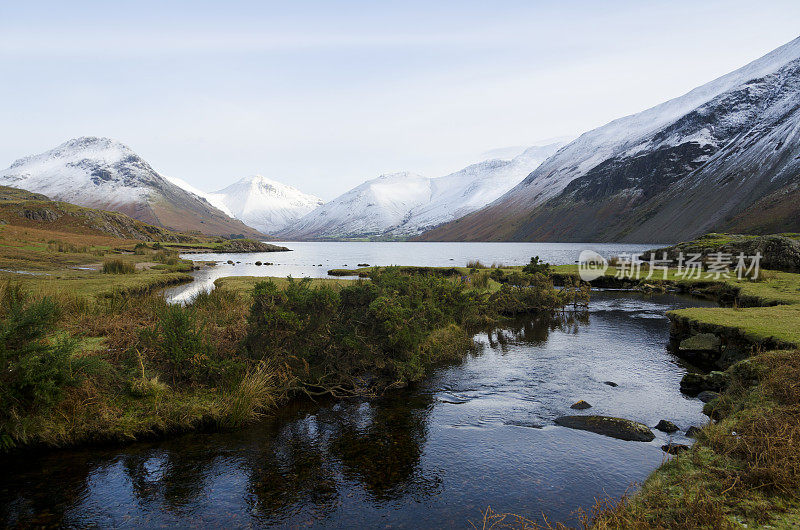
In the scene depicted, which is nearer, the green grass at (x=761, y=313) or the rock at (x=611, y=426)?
the rock at (x=611, y=426)

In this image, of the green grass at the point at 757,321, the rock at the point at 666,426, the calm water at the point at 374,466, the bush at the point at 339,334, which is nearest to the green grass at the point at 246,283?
the bush at the point at 339,334

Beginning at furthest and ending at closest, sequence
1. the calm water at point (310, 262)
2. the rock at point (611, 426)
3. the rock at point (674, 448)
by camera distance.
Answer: the calm water at point (310, 262), the rock at point (611, 426), the rock at point (674, 448)

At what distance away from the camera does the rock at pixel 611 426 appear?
12725 mm

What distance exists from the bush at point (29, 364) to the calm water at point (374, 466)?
1.51m

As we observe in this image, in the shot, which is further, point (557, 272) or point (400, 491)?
point (557, 272)

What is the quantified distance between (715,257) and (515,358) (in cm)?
4758

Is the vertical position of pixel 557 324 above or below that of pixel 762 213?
below

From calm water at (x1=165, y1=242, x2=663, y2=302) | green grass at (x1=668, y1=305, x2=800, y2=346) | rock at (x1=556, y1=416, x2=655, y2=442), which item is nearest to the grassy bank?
rock at (x1=556, y1=416, x2=655, y2=442)

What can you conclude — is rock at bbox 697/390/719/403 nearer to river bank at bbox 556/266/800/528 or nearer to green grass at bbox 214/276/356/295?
river bank at bbox 556/266/800/528

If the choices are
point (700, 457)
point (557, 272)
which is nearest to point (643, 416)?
point (700, 457)

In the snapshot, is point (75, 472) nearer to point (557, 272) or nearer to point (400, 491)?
point (400, 491)

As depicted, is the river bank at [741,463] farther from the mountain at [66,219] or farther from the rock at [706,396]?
the mountain at [66,219]

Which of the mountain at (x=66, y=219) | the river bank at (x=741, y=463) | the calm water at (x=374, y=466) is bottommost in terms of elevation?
the calm water at (x=374, y=466)

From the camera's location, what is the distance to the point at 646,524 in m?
6.91
